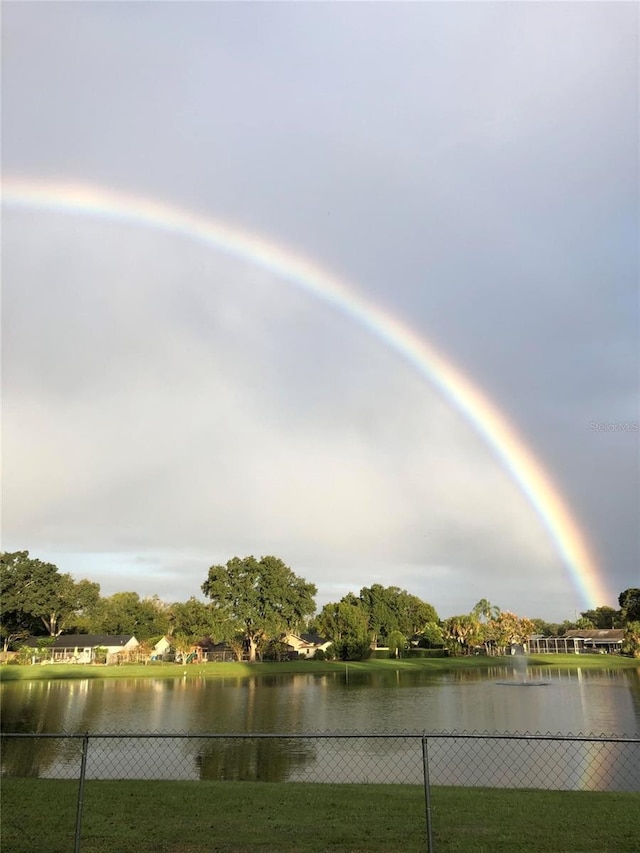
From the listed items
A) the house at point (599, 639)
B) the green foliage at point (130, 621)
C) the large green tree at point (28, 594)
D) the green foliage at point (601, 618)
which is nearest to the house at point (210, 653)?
the green foliage at point (130, 621)

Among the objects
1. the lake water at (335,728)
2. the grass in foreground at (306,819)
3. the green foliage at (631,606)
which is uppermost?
the green foliage at (631,606)

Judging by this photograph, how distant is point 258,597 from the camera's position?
8419 cm

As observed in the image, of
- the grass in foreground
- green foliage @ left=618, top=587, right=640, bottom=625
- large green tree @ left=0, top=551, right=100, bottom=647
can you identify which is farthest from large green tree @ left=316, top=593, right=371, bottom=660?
the grass in foreground

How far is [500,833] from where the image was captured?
881cm

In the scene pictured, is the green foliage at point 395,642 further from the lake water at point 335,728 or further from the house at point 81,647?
the lake water at point 335,728

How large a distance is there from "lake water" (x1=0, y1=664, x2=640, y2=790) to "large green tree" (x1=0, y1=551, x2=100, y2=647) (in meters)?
37.9

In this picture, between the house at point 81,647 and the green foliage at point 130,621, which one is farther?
the green foliage at point 130,621

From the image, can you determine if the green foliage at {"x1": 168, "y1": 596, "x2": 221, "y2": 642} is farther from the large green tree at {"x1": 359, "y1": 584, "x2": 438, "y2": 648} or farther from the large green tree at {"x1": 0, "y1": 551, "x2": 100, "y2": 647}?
the large green tree at {"x1": 359, "y1": 584, "x2": 438, "y2": 648}

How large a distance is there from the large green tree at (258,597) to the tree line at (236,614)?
126mm

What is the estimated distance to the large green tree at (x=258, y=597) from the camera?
8262 cm

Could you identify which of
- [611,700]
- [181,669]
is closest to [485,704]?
[611,700]

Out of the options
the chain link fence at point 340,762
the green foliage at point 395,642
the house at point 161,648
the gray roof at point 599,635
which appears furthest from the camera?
the gray roof at point 599,635

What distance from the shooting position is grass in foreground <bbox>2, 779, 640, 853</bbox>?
26.9ft

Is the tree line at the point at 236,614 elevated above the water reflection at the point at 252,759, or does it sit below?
above
